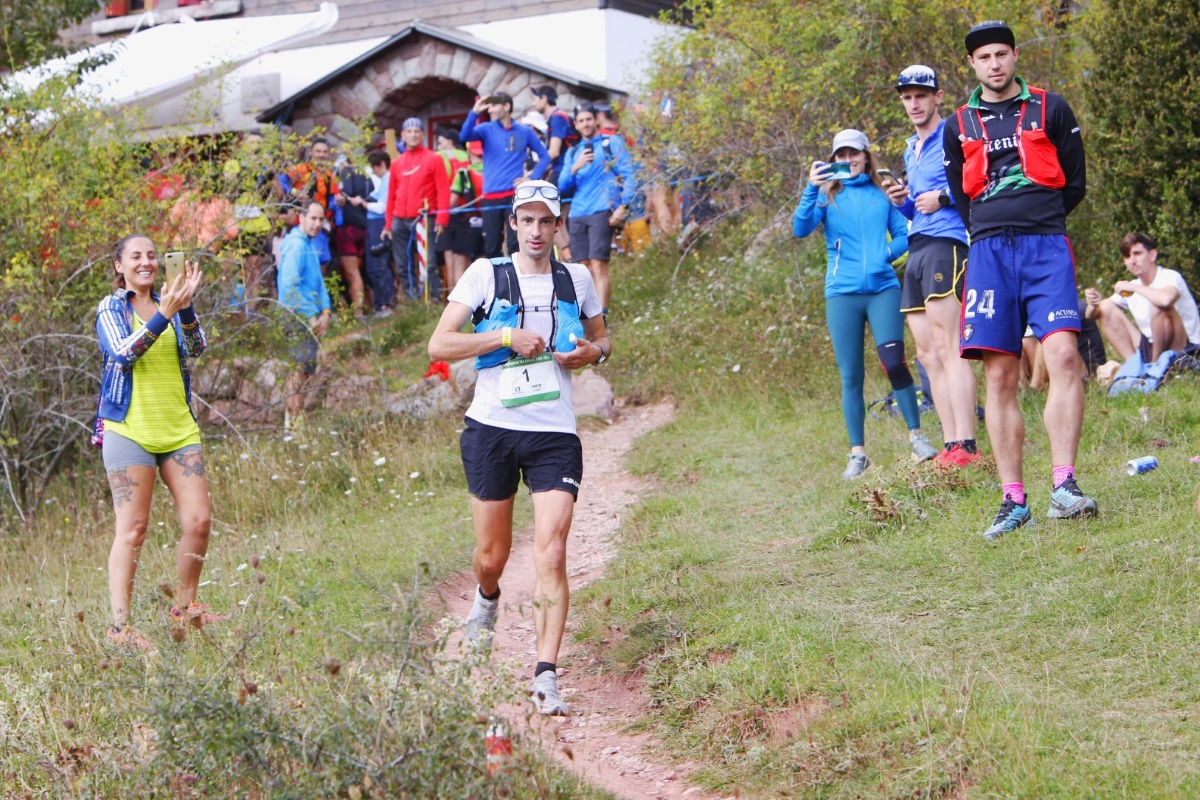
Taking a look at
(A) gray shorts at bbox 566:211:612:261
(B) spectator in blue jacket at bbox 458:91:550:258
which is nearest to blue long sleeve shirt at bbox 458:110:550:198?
(B) spectator in blue jacket at bbox 458:91:550:258

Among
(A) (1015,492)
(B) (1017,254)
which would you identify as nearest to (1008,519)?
(A) (1015,492)

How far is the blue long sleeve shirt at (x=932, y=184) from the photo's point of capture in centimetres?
743

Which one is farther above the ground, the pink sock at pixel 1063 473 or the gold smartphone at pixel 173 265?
the gold smartphone at pixel 173 265

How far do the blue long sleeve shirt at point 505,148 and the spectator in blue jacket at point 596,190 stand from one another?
930 millimetres

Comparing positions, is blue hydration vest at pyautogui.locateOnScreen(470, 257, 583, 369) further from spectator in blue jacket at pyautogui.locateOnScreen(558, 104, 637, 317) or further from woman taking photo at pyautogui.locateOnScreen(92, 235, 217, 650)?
spectator in blue jacket at pyautogui.locateOnScreen(558, 104, 637, 317)

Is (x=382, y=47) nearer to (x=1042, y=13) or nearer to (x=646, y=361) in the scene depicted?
(x=646, y=361)

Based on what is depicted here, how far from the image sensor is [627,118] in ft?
46.7

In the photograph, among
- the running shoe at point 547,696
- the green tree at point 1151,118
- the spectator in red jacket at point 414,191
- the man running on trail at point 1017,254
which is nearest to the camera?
the running shoe at point 547,696

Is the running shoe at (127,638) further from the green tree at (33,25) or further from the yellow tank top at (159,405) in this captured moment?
the green tree at (33,25)

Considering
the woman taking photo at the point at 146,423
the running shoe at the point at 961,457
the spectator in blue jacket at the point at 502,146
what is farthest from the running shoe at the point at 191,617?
the spectator in blue jacket at the point at 502,146

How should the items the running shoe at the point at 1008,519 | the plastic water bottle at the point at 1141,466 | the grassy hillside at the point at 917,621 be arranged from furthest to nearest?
the plastic water bottle at the point at 1141,466 → the running shoe at the point at 1008,519 → the grassy hillside at the point at 917,621

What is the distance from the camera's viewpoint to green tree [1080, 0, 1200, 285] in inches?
395

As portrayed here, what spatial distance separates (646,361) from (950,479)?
5810mm

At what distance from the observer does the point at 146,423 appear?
621cm
